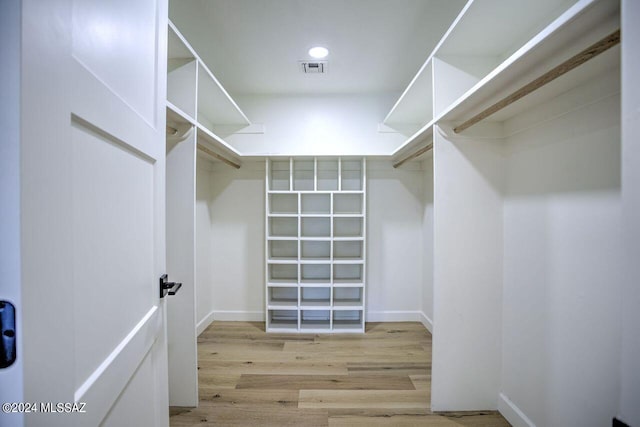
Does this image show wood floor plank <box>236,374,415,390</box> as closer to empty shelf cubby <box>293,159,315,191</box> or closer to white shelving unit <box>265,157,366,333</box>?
white shelving unit <box>265,157,366,333</box>

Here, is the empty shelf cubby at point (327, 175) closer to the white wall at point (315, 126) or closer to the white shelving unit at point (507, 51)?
the white wall at point (315, 126)

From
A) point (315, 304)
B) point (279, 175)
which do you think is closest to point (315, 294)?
point (315, 304)

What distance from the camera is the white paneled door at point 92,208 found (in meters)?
0.41

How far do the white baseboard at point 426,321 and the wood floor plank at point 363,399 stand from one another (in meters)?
1.03

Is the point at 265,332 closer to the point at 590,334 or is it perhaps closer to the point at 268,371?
the point at 268,371

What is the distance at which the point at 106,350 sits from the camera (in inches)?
25.1

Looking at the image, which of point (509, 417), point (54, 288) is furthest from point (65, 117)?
point (509, 417)

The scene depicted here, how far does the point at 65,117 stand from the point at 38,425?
52cm

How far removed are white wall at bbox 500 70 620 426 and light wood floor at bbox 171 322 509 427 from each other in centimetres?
51

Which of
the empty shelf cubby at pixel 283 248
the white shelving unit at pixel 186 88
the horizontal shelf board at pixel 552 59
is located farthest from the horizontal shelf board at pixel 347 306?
the horizontal shelf board at pixel 552 59

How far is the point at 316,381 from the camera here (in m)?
2.00

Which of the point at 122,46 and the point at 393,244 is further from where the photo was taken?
the point at 393,244

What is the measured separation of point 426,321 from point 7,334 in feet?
10.4

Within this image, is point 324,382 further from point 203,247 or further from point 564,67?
point 564,67
